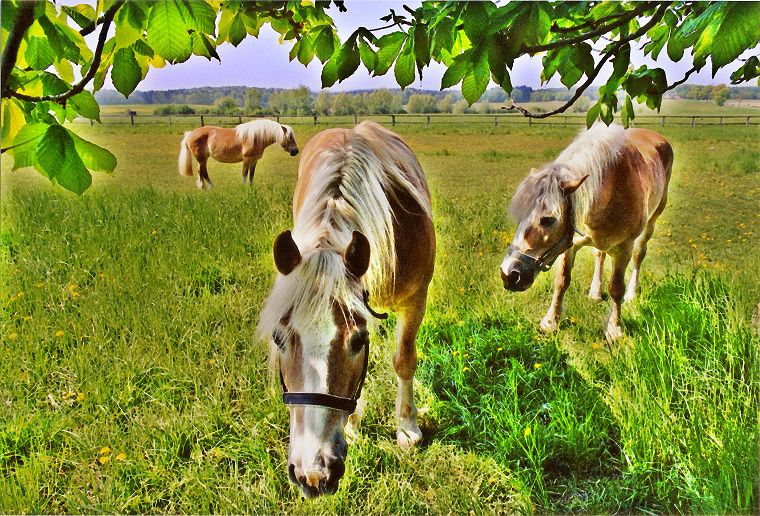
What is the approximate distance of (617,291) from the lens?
167 cm

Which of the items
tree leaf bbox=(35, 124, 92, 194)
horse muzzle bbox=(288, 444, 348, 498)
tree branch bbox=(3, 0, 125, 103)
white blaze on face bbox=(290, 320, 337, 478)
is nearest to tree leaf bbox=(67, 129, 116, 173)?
tree leaf bbox=(35, 124, 92, 194)

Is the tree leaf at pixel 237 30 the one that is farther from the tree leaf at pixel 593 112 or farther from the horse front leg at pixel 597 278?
the horse front leg at pixel 597 278

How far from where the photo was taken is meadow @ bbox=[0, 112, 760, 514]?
1.47 m

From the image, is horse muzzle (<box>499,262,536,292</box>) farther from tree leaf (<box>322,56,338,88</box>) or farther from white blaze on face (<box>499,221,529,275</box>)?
tree leaf (<box>322,56,338,88</box>)

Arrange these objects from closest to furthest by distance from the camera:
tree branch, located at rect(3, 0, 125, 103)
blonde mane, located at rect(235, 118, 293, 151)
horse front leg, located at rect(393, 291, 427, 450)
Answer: tree branch, located at rect(3, 0, 125, 103) → horse front leg, located at rect(393, 291, 427, 450) → blonde mane, located at rect(235, 118, 293, 151)

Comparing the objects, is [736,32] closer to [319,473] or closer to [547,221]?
[547,221]

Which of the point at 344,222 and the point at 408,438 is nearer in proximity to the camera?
the point at 344,222

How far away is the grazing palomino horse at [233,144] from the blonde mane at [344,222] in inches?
9.8

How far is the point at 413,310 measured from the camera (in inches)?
65.1

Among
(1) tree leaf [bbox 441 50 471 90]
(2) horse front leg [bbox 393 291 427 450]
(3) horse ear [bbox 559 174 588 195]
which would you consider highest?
(1) tree leaf [bbox 441 50 471 90]

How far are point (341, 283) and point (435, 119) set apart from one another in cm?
81

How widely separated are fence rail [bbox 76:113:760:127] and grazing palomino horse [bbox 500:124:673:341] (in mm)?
68

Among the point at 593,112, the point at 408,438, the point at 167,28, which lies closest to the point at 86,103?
the point at 167,28

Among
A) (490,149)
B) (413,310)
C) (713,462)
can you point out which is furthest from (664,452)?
(490,149)
